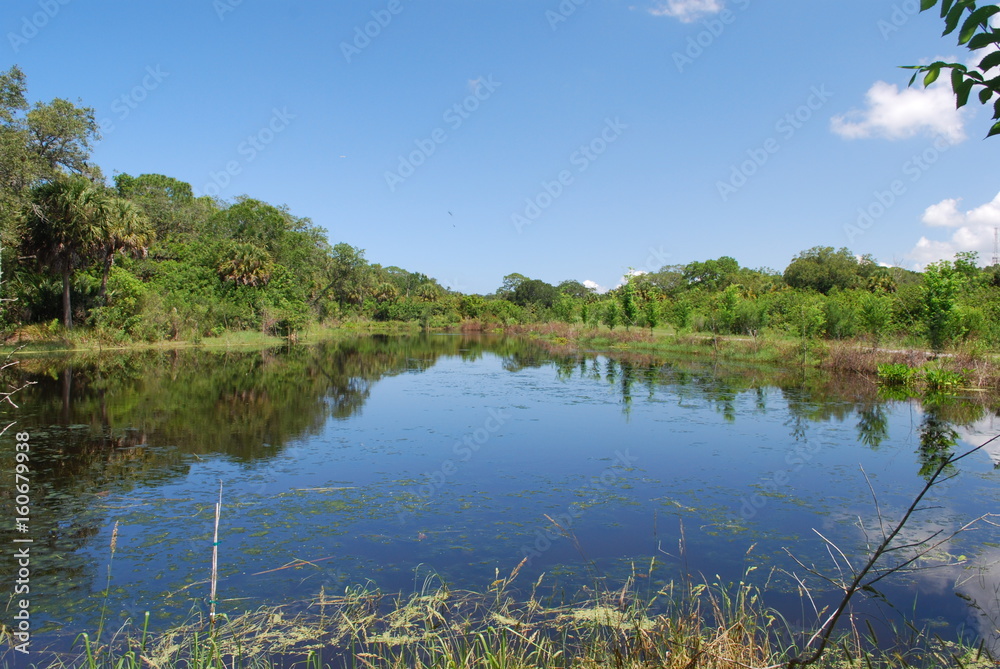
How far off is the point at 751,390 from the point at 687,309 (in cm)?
1904

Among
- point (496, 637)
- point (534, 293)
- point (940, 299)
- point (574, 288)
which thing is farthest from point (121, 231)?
point (574, 288)

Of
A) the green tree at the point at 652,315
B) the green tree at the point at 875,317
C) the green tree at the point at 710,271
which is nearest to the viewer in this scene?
the green tree at the point at 875,317

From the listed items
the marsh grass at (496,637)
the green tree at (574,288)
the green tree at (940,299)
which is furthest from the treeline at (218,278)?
the green tree at (574,288)

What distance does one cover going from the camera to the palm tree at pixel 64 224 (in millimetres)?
22953

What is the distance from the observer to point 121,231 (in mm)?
24781

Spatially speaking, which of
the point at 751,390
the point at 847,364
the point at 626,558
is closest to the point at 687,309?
the point at 847,364

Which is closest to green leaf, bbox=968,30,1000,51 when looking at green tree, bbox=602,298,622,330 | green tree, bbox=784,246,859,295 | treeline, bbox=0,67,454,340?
treeline, bbox=0,67,454,340

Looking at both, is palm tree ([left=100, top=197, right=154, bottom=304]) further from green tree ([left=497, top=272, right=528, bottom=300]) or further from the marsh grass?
green tree ([left=497, top=272, right=528, bottom=300])

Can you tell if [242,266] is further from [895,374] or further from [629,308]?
[895,374]

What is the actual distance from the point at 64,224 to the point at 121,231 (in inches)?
81.7

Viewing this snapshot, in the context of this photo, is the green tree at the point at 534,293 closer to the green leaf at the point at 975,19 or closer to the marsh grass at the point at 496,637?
the marsh grass at the point at 496,637

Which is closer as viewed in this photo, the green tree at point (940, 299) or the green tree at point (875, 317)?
the green tree at point (940, 299)

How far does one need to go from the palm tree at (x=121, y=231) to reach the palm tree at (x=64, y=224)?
1.17 ft

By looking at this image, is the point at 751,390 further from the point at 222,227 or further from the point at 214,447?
the point at 222,227
